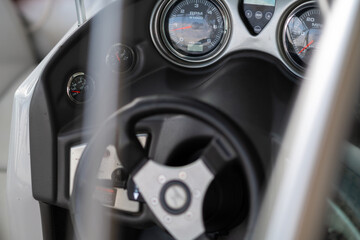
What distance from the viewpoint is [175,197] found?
1063 millimetres

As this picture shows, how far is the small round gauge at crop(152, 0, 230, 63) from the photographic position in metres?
1.69

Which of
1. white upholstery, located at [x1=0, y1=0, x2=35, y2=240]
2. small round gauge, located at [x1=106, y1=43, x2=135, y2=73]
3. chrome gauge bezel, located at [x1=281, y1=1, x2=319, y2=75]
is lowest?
white upholstery, located at [x1=0, y1=0, x2=35, y2=240]

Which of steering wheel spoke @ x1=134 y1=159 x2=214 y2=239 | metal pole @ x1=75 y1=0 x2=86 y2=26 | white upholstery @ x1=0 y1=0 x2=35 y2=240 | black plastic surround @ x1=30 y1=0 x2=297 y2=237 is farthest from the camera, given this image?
white upholstery @ x1=0 y1=0 x2=35 y2=240

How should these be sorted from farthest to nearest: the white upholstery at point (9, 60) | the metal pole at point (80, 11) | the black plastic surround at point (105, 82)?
the white upholstery at point (9, 60)
the metal pole at point (80, 11)
the black plastic surround at point (105, 82)

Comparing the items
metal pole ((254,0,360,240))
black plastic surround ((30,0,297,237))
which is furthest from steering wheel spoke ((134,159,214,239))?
black plastic surround ((30,0,297,237))

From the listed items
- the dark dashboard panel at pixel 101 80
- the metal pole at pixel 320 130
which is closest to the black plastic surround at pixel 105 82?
the dark dashboard panel at pixel 101 80

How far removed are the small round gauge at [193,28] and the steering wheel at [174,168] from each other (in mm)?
572

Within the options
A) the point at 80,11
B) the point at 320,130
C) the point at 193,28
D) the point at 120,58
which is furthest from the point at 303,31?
the point at 320,130

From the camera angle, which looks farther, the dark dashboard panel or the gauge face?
the gauge face

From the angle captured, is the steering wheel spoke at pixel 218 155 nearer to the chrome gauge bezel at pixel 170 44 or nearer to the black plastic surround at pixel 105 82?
the black plastic surround at pixel 105 82

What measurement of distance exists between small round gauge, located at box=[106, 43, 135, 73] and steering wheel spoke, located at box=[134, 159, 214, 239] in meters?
0.63

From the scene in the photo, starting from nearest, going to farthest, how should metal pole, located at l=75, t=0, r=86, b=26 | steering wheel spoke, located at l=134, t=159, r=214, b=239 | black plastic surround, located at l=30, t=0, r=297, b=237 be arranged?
steering wheel spoke, located at l=134, t=159, r=214, b=239, black plastic surround, located at l=30, t=0, r=297, b=237, metal pole, located at l=75, t=0, r=86, b=26

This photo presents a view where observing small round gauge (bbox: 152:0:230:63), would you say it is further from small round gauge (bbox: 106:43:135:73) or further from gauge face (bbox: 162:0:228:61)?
small round gauge (bbox: 106:43:135:73)

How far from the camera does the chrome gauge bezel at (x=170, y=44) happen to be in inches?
65.1
